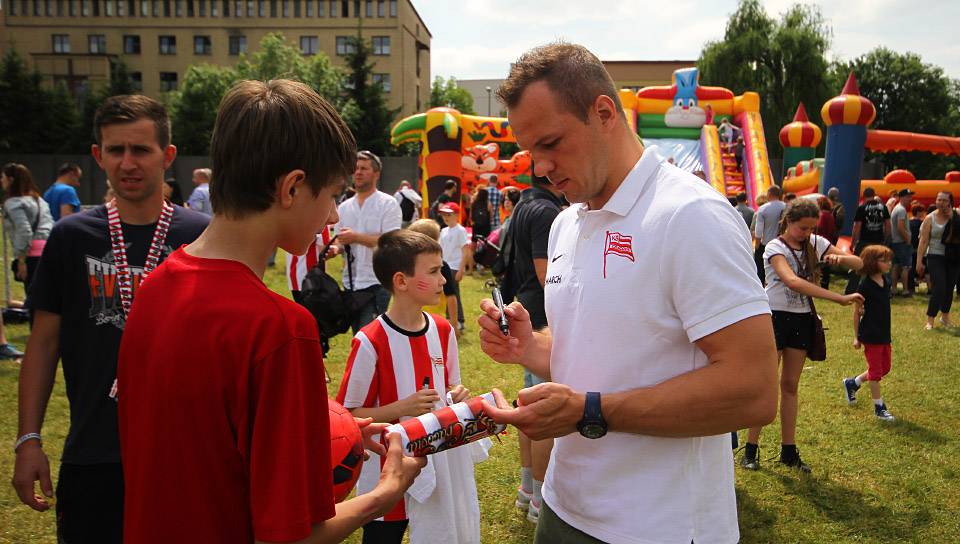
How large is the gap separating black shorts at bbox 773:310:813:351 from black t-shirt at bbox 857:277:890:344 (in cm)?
164

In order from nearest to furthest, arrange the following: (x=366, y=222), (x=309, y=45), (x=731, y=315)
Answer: (x=731, y=315) → (x=366, y=222) → (x=309, y=45)

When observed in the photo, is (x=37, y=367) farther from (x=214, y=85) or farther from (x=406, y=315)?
(x=214, y=85)

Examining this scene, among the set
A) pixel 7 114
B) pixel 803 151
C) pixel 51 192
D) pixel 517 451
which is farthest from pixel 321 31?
pixel 517 451

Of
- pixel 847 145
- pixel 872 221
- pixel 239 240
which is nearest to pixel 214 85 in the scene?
pixel 847 145

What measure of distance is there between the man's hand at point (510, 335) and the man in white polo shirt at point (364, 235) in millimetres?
3546

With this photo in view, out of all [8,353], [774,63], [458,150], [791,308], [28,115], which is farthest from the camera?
[28,115]

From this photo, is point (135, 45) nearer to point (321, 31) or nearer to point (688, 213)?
point (321, 31)

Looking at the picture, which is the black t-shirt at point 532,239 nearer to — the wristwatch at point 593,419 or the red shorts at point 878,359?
the wristwatch at point 593,419

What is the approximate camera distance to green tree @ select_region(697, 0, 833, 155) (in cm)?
3394

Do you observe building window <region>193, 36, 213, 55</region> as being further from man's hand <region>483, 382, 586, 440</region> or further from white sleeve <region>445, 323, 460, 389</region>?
Answer: man's hand <region>483, 382, 586, 440</region>

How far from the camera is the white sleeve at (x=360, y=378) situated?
3158mm

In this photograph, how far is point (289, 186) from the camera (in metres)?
1.33

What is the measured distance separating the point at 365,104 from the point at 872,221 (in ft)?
135

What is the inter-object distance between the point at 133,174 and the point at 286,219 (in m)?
1.38
